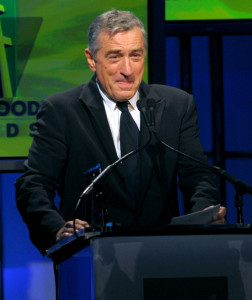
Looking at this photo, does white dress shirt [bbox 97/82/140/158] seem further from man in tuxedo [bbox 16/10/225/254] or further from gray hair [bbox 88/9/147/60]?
gray hair [bbox 88/9/147/60]

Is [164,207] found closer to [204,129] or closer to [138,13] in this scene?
[138,13]

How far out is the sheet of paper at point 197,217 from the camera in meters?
2.10

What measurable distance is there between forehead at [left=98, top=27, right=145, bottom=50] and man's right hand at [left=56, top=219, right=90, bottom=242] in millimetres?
802

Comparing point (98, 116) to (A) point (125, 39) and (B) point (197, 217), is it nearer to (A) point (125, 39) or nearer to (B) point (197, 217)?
(A) point (125, 39)

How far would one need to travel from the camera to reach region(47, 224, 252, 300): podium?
192cm

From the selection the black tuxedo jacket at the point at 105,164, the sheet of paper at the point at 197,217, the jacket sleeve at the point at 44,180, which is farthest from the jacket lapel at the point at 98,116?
the sheet of paper at the point at 197,217

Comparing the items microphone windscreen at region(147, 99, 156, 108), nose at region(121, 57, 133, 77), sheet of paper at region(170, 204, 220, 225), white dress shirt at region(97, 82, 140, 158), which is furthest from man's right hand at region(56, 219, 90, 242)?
nose at region(121, 57, 133, 77)

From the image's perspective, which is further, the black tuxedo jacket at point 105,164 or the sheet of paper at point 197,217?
the black tuxedo jacket at point 105,164

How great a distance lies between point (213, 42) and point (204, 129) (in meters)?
0.63

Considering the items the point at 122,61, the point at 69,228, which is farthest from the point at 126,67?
the point at 69,228

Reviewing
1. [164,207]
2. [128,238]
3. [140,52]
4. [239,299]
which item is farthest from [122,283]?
[140,52]

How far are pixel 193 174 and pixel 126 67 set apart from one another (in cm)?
46

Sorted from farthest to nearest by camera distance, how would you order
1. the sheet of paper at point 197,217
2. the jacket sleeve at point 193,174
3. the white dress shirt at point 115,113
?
1. the white dress shirt at point 115,113
2. the jacket sleeve at point 193,174
3. the sheet of paper at point 197,217

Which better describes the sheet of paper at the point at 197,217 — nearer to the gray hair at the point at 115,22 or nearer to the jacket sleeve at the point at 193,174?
the jacket sleeve at the point at 193,174
